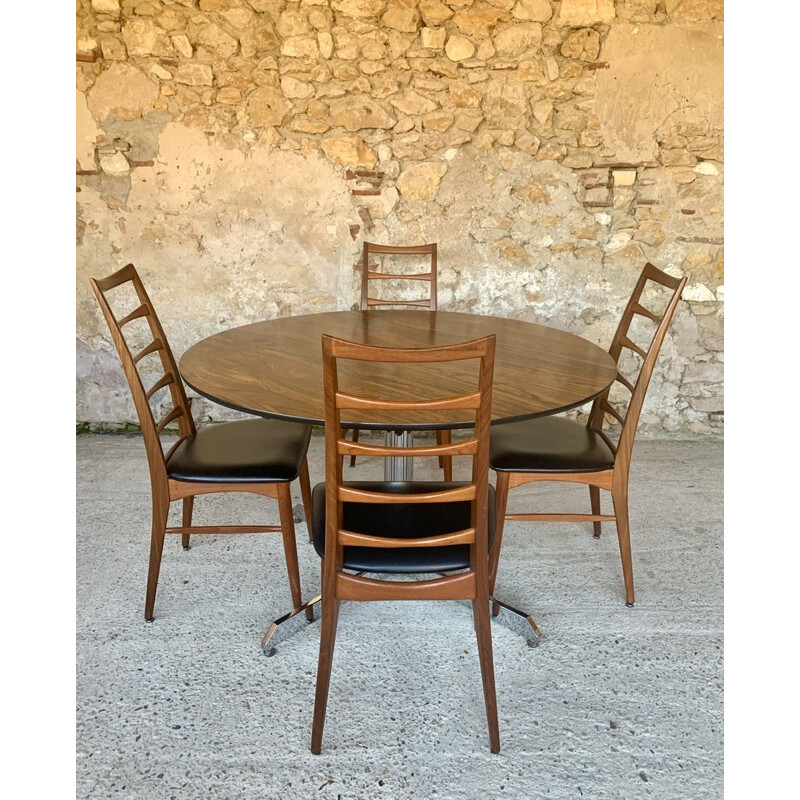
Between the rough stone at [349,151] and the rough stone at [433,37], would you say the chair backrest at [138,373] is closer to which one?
the rough stone at [349,151]

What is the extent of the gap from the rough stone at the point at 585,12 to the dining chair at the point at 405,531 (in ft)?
8.24

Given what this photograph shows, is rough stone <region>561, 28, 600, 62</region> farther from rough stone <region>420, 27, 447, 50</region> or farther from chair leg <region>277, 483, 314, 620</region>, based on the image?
chair leg <region>277, 483, 314, 620</region>

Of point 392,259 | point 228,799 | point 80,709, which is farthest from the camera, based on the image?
point 392,259

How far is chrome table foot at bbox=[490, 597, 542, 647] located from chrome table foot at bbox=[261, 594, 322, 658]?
0.57 metres

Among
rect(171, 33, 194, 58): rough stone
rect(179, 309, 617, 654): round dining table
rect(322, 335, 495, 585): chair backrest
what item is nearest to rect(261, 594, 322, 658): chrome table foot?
rect(179, 309, 617, 654): round dining table

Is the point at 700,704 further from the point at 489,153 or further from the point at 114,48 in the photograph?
the point at 114,48

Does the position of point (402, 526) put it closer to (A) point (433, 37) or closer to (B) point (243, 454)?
(B) point (243, 454)

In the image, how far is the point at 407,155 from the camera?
3561 millimetres

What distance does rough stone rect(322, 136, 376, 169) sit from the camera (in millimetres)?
3545

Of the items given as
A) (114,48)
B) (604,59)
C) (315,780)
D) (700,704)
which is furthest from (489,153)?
(315,780)
